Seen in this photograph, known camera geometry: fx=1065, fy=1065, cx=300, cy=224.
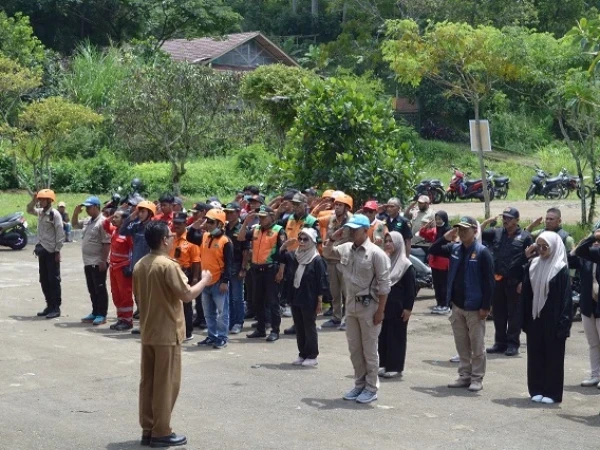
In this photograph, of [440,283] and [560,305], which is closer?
[560,305]

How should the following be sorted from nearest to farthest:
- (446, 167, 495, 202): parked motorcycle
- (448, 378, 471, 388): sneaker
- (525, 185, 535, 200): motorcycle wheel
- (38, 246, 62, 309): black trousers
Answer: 1. (448, 378, 471, 388): sneaker
2. (38, 246, 62, 309): black trousers
3. (446, 167, 495, 202): parked motorcycle
4. (525, 185, 535, 200): motorcycle wheel

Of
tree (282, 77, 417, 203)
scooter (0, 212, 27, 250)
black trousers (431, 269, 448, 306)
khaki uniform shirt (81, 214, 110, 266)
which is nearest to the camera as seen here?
khaki uniform shirt (81, 214, 110, 266)

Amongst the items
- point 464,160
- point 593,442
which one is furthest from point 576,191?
point 593,442

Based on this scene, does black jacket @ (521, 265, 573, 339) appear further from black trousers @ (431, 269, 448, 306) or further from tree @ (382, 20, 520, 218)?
tree @ (382, 20, 520, 218)

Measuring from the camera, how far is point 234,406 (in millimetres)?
10328

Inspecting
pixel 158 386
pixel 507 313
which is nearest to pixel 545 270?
pixel 507 313

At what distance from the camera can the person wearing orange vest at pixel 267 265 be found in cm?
1395

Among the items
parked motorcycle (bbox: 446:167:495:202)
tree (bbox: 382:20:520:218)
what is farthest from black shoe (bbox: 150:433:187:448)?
parked motorcycle (bbox: 446:167:495:202)

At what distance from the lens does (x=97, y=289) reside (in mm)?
15266

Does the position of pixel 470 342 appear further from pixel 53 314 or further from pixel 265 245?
pixel 53 314

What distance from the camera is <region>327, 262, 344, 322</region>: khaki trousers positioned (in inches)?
597

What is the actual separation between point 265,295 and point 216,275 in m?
0.95

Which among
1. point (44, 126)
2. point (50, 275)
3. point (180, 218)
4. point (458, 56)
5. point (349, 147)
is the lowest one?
point (50, 275)

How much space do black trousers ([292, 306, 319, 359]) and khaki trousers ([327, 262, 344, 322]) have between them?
292 centimetres
